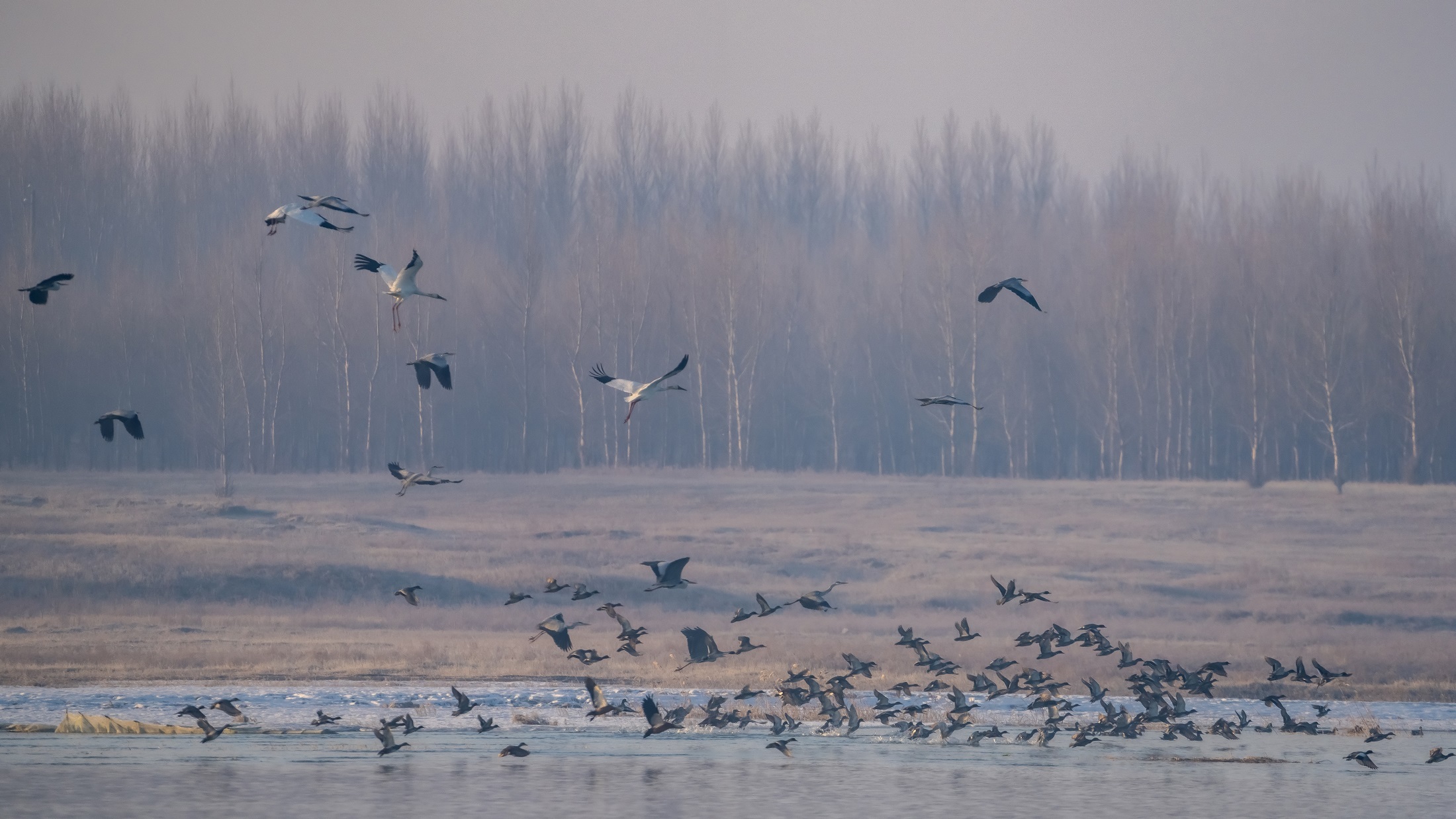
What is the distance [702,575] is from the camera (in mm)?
36000

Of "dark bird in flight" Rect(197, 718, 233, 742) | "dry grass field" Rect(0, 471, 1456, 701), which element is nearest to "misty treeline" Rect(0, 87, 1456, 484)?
"dry grass field" Rect(0, 471, 1456, 701)

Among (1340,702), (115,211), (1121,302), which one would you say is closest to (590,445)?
(1121,302)

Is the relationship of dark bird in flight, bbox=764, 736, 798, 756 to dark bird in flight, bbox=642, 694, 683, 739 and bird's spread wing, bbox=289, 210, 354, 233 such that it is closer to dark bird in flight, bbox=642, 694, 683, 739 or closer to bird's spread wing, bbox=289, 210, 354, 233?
dark bird in flight, bbox=642, 694, 683, 739

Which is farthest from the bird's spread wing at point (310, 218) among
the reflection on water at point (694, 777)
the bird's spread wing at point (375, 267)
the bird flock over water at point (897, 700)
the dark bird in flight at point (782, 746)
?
the dark bird in flight at point (782, 746)

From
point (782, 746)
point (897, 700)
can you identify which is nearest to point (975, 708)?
point (897, 700)

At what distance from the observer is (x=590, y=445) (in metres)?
67.2

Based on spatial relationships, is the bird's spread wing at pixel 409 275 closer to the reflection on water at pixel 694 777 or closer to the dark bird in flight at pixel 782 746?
the reflection on water at pixel 694 777

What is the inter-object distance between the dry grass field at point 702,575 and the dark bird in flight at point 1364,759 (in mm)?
5674

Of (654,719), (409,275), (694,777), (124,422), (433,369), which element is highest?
(409,275)

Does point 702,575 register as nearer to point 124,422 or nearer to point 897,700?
point 897,700

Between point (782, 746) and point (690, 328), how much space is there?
47.4 m

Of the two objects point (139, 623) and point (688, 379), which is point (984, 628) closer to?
point (139, 623)

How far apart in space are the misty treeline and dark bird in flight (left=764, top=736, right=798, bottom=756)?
37676mm

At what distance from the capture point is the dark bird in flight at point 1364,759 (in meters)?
18.3
